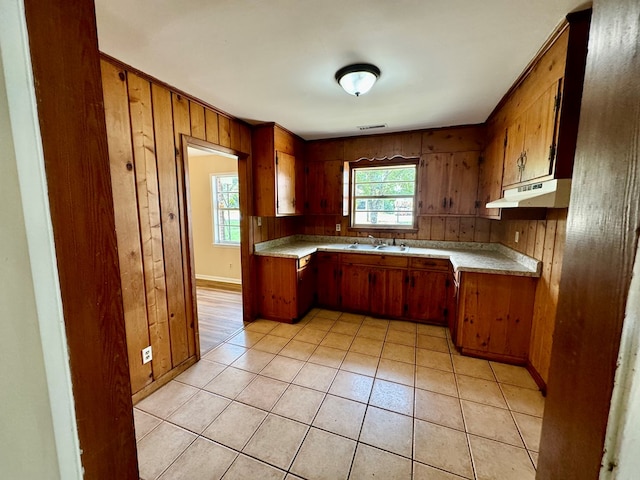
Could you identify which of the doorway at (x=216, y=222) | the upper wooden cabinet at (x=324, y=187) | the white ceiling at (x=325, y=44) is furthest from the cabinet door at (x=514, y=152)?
the doorway at (x=216, y=222)

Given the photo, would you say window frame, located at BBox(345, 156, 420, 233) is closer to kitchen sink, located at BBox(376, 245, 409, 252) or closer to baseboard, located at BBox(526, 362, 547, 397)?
kitchen sink, located at BBox(376, 245, 409, 252)

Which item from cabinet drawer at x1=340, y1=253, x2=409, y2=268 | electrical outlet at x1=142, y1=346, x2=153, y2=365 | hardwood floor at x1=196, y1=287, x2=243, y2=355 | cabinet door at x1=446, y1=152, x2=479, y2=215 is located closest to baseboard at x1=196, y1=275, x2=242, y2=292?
hardwood floor at x1=196, y1=287, x2=243, y2=355

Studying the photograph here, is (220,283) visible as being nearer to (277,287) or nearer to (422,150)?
(277,287)

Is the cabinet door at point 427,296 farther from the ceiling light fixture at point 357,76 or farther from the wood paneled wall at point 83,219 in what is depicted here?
the wood paneled wall at point 83,219

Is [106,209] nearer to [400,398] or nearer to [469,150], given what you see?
[400,398]

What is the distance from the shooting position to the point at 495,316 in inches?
97.4

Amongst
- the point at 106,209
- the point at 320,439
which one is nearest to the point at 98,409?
the point at 106,209

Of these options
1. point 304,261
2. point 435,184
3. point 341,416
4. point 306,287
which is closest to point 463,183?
point 435,184

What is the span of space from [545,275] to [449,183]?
159 centimetres

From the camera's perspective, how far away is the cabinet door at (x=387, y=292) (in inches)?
130

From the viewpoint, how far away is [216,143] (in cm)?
265

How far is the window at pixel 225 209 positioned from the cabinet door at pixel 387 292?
274 centimetres

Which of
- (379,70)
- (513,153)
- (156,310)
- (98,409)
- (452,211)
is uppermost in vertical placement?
(379,70)

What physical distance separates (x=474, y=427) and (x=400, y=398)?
49cm
